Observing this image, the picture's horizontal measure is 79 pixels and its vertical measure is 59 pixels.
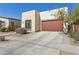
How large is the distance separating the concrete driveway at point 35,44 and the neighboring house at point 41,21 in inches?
6.7

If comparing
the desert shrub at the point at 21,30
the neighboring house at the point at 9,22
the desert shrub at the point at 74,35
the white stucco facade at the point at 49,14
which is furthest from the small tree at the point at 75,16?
the neighboring house at the point at 9,22

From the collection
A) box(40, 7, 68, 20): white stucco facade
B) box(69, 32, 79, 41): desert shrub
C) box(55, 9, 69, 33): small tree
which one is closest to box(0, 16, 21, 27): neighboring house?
box(40, 7, 68, 20): white stucco facade

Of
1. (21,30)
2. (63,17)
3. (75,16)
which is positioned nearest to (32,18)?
(21,30)

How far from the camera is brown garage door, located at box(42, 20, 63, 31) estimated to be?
5.41 m

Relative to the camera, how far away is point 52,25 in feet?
18.4

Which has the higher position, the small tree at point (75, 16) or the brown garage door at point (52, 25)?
the small tree at point (75, 16)

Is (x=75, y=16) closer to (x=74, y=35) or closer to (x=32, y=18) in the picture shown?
(x=74, y=35)

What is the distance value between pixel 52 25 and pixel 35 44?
0.69 meters

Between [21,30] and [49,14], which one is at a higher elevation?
[49,14]

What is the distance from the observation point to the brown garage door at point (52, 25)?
17.7ft

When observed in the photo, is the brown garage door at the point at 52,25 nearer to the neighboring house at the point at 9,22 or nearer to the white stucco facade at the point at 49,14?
the white stucco facade at the point at 49,14

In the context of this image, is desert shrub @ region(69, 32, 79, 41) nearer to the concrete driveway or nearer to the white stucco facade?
the concrete driveway

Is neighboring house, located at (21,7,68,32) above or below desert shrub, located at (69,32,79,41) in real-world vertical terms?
above
